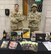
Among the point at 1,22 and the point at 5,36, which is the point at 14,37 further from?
the point at 1,22

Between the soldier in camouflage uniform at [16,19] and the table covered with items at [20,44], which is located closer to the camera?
the table covered with items at [20,44]

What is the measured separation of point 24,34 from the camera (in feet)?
8.77

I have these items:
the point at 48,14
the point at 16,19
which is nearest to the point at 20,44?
the point at 16,19

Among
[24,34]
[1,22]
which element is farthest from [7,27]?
[24,34]

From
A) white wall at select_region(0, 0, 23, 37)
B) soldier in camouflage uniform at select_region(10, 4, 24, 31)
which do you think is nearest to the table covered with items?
soldier in camouflage uniform at select_region(10, 4, 24, 31)

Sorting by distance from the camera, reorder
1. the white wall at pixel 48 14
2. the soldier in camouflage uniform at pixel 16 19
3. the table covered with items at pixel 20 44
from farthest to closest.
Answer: the white wall at pixel 48 14 → the soldier in camouflage uniform at pixel 16 19 → the table covered with items at pixel 20 44

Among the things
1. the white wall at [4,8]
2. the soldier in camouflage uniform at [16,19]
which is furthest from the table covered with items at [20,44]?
the white wall at [4,8]

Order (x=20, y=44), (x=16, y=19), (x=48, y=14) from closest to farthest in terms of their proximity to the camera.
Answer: (x=20, y=44) → (x=16, y=19) → (x=48, y=14)

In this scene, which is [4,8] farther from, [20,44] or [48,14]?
[20,44]

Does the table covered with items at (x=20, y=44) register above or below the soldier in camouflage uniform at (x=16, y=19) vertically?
below

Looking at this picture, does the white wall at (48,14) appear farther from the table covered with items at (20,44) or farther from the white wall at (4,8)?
the table covered with items at (20,44)

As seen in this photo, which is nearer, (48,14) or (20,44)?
(20,44)

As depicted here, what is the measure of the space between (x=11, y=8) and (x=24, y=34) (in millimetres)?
1801

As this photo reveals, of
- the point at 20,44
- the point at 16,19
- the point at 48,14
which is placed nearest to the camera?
the point at 20,44
